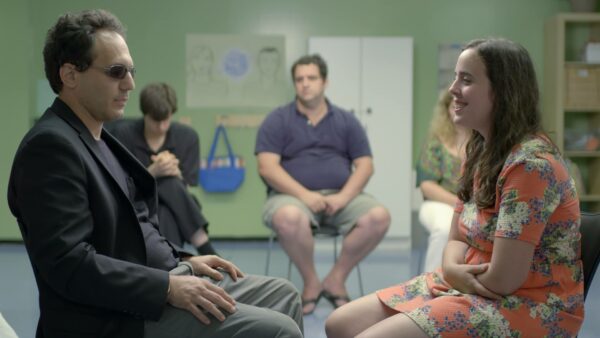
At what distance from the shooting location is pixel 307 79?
4.08 metres

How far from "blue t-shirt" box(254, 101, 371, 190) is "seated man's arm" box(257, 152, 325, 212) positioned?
0.05 meters

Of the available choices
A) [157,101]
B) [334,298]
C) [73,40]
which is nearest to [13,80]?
[157,101]

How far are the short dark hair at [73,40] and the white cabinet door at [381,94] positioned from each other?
171 inches

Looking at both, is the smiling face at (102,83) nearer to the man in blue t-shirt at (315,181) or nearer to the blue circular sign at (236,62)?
the man in blue t-shirt at (315,181)

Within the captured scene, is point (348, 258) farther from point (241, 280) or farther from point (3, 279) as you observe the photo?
point (3, 279)

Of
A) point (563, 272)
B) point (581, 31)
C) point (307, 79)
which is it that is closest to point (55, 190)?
point (563, 272)

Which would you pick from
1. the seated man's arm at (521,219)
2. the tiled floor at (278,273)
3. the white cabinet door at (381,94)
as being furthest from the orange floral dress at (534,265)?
the white cabinet door at (381,94)

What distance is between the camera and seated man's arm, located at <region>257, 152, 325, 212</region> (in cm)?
383

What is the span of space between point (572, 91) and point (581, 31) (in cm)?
64

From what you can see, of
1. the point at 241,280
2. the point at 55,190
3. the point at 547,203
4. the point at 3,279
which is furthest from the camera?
the point at 3,279

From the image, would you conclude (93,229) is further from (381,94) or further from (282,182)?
(381,94)

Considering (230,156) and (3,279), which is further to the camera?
(230,156)

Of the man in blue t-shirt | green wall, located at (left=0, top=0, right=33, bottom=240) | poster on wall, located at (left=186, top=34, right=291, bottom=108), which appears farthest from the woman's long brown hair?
green wall, located at (left=0, top=0, right=33, bottom=240)

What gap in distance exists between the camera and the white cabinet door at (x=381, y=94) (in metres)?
6.12
